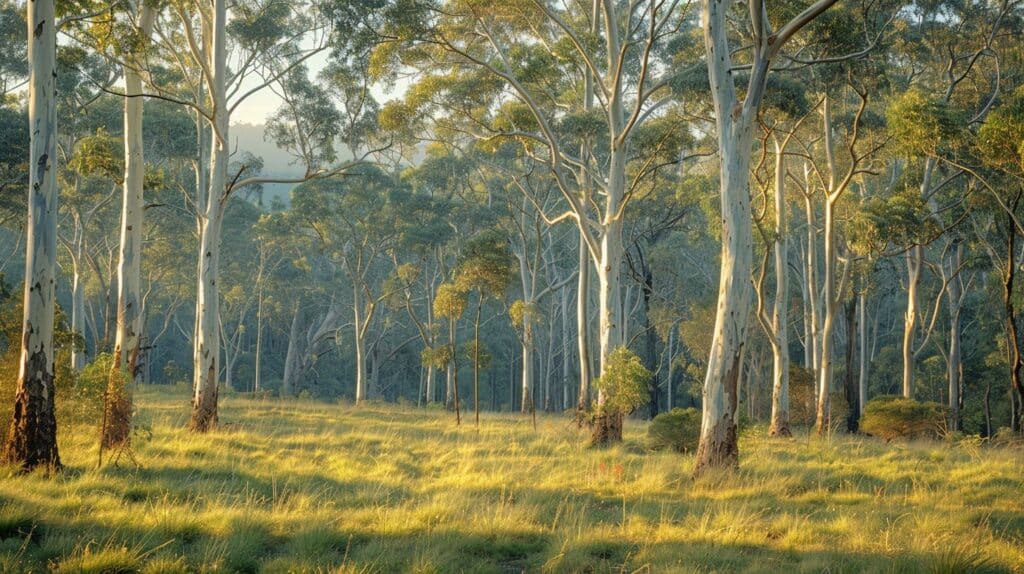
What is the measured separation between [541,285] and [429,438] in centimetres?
2752

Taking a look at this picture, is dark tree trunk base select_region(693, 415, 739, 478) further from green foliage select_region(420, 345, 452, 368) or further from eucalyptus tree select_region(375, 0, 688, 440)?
green foliage select_region(420, 345, 452, 368)

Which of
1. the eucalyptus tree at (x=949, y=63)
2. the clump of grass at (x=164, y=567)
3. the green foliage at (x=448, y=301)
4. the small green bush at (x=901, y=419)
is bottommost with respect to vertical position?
the small green bush at (x=901, y=419)

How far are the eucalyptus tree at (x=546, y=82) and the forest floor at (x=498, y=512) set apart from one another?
176 inches

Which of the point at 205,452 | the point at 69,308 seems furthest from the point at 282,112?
the point at 69,308

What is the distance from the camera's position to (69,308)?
4450 cm

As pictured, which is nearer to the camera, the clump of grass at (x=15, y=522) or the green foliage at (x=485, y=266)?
the clump of grass at (x=15, y=522)

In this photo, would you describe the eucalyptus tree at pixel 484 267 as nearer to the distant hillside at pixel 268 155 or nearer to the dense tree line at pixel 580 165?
the dense tree line at pixel 580 165

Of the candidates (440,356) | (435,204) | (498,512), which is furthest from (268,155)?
(498,512)

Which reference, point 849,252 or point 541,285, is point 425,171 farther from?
point 849,252

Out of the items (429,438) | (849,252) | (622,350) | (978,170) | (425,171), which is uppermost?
(425,171)

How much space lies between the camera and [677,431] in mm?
12750

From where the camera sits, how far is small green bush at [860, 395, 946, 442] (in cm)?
1727

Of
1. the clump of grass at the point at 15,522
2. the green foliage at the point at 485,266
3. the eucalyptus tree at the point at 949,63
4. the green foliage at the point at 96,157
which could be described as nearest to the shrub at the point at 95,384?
the clump of grass at the point at 15,522

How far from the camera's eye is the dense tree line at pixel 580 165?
906cm
